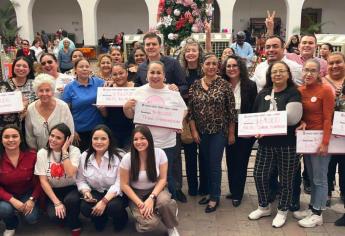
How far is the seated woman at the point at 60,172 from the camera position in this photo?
419cm

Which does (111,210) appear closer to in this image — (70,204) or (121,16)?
(70,204)

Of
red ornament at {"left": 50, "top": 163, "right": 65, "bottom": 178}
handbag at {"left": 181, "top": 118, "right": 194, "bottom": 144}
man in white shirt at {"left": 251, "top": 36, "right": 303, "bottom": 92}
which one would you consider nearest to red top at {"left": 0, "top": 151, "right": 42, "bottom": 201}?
red ornament at {"left": 50, "top": 163, "right": 65, "bottom": 178}

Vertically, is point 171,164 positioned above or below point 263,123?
below

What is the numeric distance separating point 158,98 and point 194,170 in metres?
1.20

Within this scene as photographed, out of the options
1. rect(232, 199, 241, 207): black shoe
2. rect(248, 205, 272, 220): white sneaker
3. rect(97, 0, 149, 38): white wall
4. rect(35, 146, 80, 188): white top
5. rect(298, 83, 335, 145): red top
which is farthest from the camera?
rect(97, 0, 149, 38): white wall

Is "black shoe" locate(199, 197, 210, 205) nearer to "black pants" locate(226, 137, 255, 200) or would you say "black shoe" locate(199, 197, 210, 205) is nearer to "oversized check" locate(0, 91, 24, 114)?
"black pants" locate(226, 137, 255, 200)

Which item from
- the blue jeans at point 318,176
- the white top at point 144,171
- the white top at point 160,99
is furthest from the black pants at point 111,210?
the blue jeans at point 318,176

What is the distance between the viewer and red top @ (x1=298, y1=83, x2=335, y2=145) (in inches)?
158

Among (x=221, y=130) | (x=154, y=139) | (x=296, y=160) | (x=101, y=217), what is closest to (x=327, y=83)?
(x=296, y=160)

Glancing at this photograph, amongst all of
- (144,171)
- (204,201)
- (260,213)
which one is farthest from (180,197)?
(144,171)

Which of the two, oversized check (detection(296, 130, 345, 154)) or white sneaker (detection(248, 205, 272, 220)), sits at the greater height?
oversized check (detection(296, 130, 345, 154))

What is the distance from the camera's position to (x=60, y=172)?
167 inches

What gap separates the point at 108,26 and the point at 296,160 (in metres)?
23.8

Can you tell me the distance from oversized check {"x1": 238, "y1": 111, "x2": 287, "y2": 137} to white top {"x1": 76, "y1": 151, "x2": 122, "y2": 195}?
1.36 m
